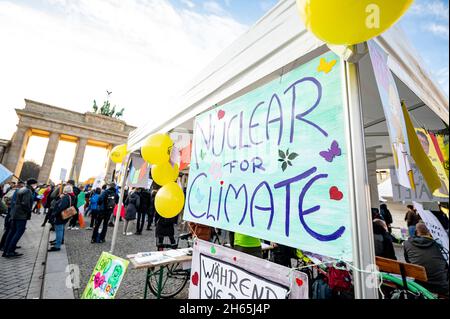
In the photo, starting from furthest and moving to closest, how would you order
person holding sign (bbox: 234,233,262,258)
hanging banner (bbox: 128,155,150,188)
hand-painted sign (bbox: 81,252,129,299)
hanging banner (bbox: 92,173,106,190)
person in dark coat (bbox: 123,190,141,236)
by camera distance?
1. hanging banner (bbox: 92,173,106,190)
2. person in dark coat (bbox: 123,190,141,236)
3. hanging banner (bbox: 128,155,150,188)
4. person holding sign (bbox: 234,233,262,258)
5. hand-painted sign (bbox: 81,252,129,299)

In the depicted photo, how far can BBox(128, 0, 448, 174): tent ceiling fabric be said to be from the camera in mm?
1281

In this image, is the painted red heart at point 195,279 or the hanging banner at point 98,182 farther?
the hanging banner at point 98,182

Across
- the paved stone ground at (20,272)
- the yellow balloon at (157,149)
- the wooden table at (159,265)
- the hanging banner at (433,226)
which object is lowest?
→ the paved stone ground at (20,272)

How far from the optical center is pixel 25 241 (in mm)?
6355

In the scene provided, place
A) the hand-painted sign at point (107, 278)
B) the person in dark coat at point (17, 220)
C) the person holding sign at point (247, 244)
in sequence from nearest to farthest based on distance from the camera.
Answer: the hand-painted sign at point (107, 278) → the person holding sign at point (247, 244) → the person in dark coat at point (17, 220)

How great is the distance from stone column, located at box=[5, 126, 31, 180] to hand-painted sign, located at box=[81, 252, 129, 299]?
96.7ft

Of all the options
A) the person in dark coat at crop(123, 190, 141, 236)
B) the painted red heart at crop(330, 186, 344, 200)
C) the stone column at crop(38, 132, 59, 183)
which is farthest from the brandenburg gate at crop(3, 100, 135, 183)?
the painted red heart at crop(330, 186, 344, 200)

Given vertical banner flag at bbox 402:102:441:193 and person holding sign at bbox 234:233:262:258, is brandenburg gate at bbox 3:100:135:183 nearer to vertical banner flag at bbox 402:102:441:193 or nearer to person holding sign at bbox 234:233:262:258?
person holding sign at bbox 234:233:262:258

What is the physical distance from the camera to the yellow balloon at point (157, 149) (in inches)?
102

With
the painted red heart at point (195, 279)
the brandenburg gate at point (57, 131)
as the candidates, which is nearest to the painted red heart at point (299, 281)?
the painted red heart at point (195, 279)

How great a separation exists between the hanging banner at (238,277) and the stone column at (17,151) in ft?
101

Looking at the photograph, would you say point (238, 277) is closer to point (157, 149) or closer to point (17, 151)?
point (157, 149)

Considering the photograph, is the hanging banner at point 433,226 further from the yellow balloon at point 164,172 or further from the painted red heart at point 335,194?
the yellow balloon at point 164,172
